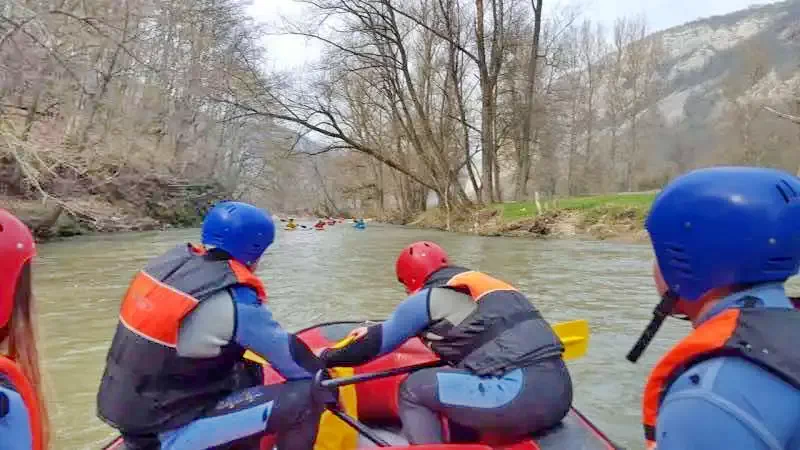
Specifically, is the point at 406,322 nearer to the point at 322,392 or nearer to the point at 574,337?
the point at 322,392

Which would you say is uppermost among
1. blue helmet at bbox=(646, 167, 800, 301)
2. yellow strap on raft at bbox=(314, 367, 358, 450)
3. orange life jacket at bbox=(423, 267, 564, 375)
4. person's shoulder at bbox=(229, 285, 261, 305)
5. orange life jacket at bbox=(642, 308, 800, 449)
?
blue helmet at bbox=(646, 167, 800, 301)

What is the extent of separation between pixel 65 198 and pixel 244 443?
52.5ft

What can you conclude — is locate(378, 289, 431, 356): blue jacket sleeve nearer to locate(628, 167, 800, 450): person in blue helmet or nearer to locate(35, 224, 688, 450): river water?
locate(35, 224, 688, 450): river water

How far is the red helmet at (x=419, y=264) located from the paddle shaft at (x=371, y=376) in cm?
41

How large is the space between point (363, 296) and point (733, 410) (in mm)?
8686

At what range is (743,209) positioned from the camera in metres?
1.28

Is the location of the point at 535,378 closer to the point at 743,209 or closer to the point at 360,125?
the point at 743,209

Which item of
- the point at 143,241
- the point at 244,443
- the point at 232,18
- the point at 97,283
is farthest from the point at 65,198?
the point at 232,18

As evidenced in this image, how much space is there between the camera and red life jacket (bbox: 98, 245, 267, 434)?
102 inches

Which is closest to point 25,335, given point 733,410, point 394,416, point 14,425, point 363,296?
point 14,425

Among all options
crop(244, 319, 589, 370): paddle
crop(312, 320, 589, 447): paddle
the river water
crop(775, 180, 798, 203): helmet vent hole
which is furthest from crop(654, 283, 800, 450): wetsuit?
crop(244, 319, 589, 370): paddle

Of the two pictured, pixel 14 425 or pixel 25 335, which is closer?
pixel 14 425

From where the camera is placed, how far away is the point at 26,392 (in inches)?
62.4

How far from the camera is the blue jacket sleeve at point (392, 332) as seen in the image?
126 inches
